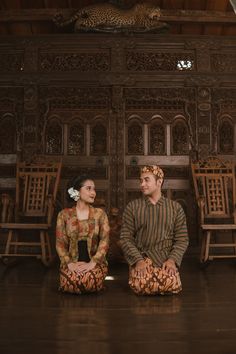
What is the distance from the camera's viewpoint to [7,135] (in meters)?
5.71

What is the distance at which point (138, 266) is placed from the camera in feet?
9.42

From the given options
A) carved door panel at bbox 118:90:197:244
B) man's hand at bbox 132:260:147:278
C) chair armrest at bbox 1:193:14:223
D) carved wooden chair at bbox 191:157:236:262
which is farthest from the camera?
carved door panel at bbox 118:90:197:244

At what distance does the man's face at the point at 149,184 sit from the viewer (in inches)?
119

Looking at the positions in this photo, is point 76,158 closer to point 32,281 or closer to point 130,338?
point 32,281

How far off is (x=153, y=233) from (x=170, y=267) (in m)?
0.29

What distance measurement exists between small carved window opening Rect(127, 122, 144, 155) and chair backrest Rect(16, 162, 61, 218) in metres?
1.12

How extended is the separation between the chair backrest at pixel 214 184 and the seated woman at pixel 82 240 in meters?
2.04

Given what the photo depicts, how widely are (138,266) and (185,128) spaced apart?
3.22m

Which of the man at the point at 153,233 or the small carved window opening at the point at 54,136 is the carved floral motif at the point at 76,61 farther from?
the man at the point at 153,233

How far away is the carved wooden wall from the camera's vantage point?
559 centimetres

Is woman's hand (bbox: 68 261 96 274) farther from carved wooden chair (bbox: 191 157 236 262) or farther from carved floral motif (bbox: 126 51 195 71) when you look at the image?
carved floral motif (bbox: 126 51 195 71)

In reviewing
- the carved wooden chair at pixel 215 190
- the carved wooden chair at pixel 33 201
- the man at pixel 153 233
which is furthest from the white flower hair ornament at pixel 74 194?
the carved wooden chair at pixel 215 190

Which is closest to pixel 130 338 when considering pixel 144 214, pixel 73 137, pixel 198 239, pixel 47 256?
pixel 144 214

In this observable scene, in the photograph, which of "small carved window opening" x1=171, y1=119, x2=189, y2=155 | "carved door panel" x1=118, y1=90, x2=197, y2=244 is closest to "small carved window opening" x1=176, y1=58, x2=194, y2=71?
"carved door panel" x1=118, y1=90, x2=197, y2=244
